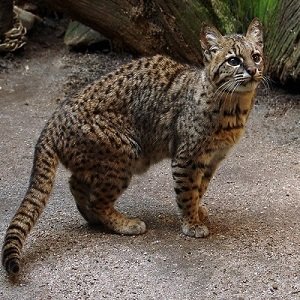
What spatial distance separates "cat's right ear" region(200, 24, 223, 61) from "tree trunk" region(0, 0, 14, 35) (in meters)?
3.87

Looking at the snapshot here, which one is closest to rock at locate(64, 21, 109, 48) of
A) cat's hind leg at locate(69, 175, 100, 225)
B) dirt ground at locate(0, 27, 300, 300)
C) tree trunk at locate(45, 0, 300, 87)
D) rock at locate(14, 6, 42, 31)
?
rock at locate(14, 6, 42, 31)

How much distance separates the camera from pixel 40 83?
29.9 ft

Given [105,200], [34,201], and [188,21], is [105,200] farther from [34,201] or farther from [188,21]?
[188,21]

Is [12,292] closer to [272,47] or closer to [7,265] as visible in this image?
[7,265]

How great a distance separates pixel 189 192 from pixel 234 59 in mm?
1001

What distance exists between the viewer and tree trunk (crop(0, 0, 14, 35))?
8.72 m

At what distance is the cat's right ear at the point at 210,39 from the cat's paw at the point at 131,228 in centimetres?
127

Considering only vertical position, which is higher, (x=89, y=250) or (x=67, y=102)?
(x=67, y=102)

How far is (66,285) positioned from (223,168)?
244cm

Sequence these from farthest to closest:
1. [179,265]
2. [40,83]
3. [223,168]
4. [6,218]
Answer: [40,83], [223,168], [6,218], [179,265]

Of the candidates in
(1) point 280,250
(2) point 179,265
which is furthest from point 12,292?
(1) point 280,250

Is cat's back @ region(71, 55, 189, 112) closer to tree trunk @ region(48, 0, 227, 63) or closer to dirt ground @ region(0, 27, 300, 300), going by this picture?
dirt ground @ region(0, 27, 300, 300)

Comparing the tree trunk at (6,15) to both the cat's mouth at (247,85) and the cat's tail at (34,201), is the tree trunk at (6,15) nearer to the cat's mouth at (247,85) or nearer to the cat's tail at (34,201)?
the cat's tail at (34,201)

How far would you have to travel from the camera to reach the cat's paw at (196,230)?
18.2 ft
